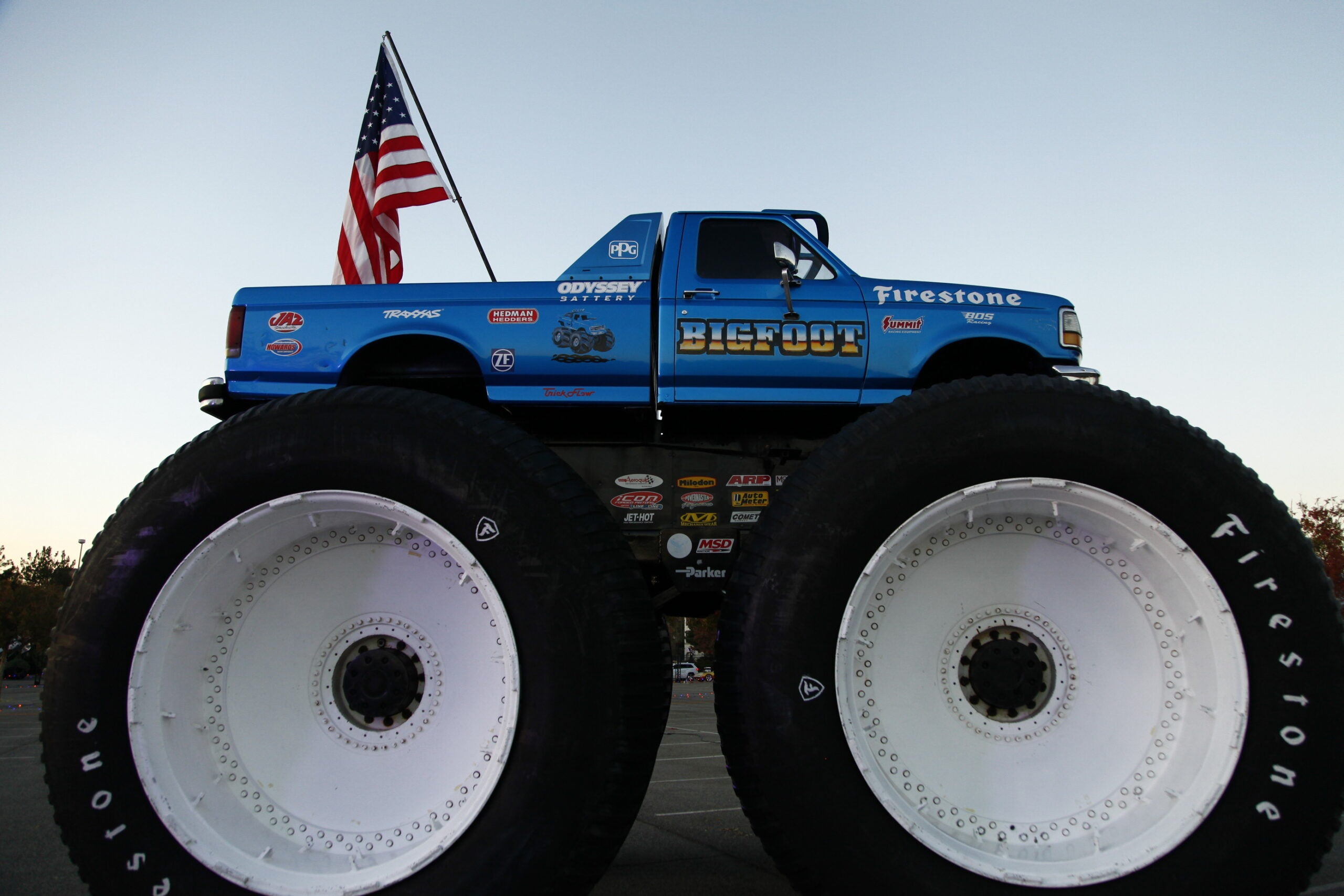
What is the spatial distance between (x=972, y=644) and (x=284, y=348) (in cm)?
326

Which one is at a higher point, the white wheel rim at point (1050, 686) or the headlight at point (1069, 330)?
the headlight at point (1069, 330)

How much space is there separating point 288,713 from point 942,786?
218 cm

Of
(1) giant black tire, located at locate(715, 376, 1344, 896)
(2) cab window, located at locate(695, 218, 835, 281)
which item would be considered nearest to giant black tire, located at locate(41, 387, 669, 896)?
(1) giant black tire, located at locate(715, 376, 1344, 896)

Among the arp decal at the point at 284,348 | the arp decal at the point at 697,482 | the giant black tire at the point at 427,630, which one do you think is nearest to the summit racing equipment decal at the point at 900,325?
the arp decal at the point at 697,482

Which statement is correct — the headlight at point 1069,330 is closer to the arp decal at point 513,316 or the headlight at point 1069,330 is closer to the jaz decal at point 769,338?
the jaz decal at point 769,338

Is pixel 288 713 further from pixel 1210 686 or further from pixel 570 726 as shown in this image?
pixel 1210 686

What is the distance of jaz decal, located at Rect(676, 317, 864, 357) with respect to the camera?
3689mm

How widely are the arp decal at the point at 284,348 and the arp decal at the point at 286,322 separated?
0.05 m

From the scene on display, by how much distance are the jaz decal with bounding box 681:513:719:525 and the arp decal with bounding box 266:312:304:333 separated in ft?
6.71

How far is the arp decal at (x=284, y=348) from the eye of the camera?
379 cm

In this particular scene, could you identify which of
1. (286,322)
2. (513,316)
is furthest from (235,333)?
(513,316)

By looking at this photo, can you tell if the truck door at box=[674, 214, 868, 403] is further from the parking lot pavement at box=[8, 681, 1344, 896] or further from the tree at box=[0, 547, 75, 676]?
the tree at box=[0, 547, 75, 676]

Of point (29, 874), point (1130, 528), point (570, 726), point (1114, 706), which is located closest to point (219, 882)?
point (570, 726)

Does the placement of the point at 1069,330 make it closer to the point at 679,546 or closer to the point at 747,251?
the point at 747,251
